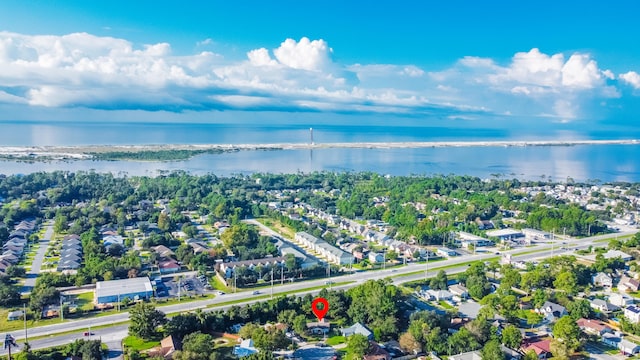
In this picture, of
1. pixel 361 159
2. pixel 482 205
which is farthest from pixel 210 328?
pixel 361 159

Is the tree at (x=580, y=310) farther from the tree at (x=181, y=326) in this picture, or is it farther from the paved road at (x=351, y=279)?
the tree at (x=181, y=326)

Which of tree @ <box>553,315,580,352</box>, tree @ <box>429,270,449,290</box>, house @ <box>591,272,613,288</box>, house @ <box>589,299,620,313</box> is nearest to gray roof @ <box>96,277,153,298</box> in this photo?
tree @ <box>429,270,449,290</box>

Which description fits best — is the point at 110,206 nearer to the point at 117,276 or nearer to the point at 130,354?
→ the point at 117,276

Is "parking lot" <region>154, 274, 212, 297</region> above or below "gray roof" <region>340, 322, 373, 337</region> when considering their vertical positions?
below

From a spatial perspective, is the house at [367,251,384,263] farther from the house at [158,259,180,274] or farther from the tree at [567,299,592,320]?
the house at [158,259,180,274]

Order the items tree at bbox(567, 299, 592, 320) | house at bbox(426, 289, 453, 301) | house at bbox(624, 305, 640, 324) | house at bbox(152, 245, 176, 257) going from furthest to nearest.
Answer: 1. house at bbox(152, 245, 176, 257)
2. house at bbox(426, 289, 453, 301)
3. house at bbox(624, 305, 640, 324)
4. tree at bbox(567, 299, 592, 320)

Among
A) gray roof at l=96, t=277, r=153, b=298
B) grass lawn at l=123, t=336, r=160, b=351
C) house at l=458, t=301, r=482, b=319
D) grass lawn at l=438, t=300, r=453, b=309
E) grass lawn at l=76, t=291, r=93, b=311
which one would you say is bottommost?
grass lawn at l=123, t=336, r=160, b=351

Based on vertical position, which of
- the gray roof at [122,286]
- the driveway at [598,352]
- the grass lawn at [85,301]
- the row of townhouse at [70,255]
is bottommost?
the driveway at [598,352]

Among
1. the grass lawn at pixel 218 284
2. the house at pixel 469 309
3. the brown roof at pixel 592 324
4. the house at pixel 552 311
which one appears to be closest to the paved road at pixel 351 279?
the grass lawn at pixel 218 284
